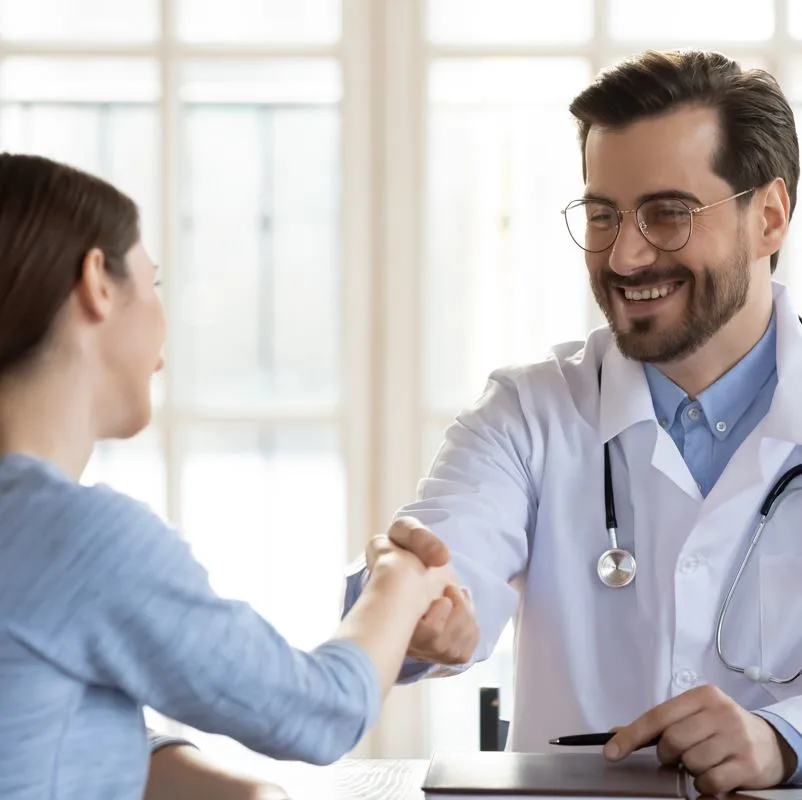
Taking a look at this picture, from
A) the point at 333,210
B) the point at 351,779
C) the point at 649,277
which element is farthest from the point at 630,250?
the point at 333,210

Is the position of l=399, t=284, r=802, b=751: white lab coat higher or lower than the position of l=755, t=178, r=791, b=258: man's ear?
lower

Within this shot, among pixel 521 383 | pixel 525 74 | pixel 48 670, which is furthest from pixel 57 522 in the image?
pixel 525 74

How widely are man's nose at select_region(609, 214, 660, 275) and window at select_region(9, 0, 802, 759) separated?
4.48ft

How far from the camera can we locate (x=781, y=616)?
1670mm

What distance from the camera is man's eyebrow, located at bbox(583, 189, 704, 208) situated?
6.02ft

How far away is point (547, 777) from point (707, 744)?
201mm

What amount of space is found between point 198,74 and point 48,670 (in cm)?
240

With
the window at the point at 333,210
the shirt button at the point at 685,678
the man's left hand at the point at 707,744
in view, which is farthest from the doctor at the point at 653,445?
the window at the point at 333,210

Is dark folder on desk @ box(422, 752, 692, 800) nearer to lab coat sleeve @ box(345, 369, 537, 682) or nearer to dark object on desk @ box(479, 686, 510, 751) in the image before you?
lab coat sleeve @ box(345, 369, 537, 682)

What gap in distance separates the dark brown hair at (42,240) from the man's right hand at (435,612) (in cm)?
45

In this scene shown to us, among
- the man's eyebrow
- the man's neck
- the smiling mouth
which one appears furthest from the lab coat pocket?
the man's eyebrow

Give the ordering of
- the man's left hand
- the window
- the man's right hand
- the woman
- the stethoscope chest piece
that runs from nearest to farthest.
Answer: the woman < the man's left hand < the man's right hand < the stethoscope chest piece < the window

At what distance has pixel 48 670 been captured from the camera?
105cm

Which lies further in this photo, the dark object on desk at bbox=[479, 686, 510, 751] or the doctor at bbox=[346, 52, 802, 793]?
the dark object on desk at bbox=[479, 686, 510, 751]
